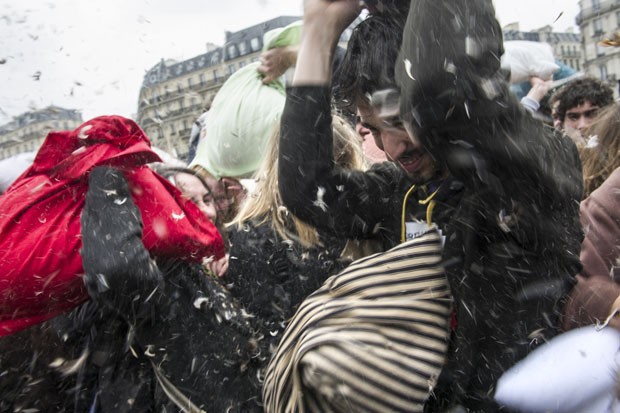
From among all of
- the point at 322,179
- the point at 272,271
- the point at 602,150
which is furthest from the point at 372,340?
the point at 602,150

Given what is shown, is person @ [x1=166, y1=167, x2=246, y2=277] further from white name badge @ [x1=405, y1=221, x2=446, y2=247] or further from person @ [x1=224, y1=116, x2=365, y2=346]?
white name badge @ [x1=405, y1=221, x2=446, y2=247]

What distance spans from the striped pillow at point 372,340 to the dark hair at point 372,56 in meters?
0.41

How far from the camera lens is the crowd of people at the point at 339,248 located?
0.96 metres

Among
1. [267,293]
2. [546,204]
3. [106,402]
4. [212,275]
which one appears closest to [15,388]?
[106,402]

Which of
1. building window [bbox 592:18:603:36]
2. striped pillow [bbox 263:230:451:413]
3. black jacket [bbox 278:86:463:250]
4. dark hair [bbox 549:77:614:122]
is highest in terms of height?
building window [bbox 592:18:603:36]

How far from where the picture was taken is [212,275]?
232 cm

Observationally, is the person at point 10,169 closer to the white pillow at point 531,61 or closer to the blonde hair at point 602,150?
the white pillow at point 531,61

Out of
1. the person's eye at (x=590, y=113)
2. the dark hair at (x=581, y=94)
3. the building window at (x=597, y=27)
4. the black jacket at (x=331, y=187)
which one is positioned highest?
the building window at (x=597, y=27)

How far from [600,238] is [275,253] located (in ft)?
3.87

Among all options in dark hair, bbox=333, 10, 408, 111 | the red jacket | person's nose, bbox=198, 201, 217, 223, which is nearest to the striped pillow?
dark hair, bbox=333, 10, 408, 111

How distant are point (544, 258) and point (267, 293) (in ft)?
4.46

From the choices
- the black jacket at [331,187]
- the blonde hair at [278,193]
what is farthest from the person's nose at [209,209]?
the black jacket at [331,187]

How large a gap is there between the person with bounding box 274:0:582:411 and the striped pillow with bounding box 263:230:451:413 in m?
0.06

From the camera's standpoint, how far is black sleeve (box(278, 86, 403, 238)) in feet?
4.09
